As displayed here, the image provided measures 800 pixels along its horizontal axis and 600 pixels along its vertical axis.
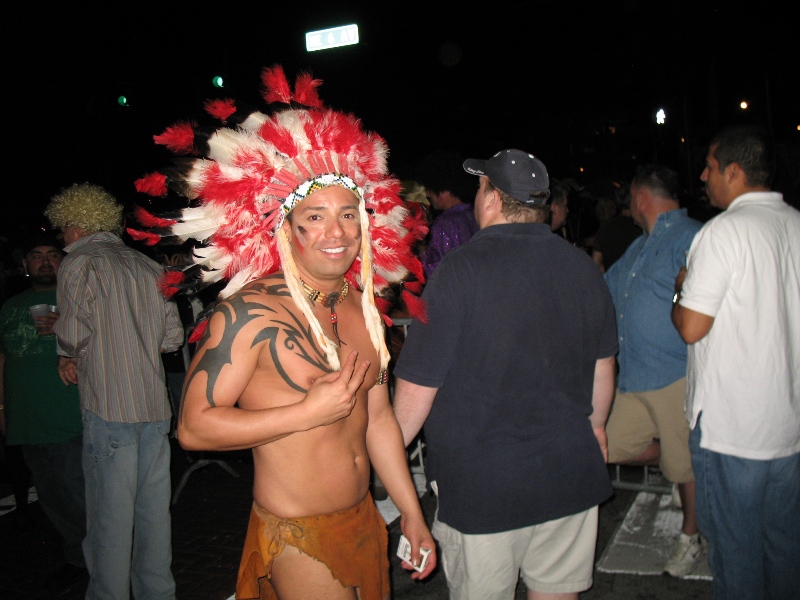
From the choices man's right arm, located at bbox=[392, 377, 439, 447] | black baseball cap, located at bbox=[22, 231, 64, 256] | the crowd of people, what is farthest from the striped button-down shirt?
man's right arm, located at bbox=[392, 377, 439, 447]

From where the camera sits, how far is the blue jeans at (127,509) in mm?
3529

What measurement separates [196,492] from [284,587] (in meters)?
3.93

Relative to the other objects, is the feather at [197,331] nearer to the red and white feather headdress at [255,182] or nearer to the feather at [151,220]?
the red and white feather headdress at [255,182]

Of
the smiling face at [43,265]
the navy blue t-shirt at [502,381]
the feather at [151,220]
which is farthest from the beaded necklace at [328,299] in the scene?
the smiling face at [43,265]

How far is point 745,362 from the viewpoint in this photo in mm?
2959

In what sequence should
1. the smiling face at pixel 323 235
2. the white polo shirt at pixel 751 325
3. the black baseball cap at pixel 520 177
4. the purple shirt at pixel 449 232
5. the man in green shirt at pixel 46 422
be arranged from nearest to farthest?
the smiling face at pixel 323 235 → the black baseball cap at pixel 520 177 → the white polo shirt at pixel 751 325 → the man in green shirt at pixel 46 422 → the purple shirt at pixel 449 232

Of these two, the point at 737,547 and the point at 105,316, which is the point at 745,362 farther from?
the point at 105,316

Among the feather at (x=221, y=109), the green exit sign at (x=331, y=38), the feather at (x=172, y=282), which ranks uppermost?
the green exit sign at (x=331, y=38)

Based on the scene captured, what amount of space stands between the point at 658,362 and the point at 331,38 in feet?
32.2

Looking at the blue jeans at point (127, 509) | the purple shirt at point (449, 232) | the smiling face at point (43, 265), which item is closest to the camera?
the blue jeans at point (127, 509)

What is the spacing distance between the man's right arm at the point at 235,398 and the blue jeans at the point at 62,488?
9.04ft

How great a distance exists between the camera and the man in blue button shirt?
151 inches

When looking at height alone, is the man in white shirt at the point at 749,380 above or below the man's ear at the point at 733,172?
below

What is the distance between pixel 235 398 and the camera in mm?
2172
